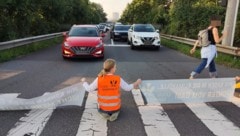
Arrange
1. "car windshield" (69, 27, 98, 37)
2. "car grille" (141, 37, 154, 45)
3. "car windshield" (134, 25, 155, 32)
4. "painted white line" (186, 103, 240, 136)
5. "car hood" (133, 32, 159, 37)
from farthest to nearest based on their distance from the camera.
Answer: "car windshield" (134, 25, 155, 32) < "car hood" (133, 32, 159, 37) < "car grille" (141, 37, 154, 45) < "car windshield" (69, 27, 98, 37) < "painted white line" (186, 103, 240, 136)

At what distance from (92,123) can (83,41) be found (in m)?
9.23

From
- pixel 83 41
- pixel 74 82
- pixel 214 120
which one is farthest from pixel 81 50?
pixel 214 120

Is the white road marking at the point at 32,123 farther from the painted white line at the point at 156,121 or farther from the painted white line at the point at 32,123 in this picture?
the painted white line at the point at 156,121

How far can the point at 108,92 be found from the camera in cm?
567

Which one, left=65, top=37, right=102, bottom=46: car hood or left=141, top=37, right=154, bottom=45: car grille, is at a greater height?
left=65, top=37, right=102, bottom=46: car hood

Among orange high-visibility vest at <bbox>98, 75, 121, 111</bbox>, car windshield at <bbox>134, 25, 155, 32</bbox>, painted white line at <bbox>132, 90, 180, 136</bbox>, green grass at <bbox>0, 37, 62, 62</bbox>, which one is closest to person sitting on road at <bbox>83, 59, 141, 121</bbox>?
orange high-visibility vest at <bbox>98, 75, 121, 111</bbox>

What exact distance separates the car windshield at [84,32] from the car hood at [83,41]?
2.92ft

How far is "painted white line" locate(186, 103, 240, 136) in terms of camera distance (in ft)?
17.1

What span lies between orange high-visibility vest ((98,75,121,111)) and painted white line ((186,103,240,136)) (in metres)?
1.57

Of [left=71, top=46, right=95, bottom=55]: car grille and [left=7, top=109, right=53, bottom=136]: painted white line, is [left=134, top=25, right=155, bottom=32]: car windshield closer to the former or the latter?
[left=71, top=46, right=95, bottom=55]: car grille

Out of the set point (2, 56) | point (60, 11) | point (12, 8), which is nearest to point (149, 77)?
point (2, 56)

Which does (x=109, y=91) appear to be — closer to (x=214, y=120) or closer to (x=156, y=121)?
(x=156, y=121)

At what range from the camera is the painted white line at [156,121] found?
16.8 feet

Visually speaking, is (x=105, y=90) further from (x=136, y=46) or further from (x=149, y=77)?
(x=136, y=46)
